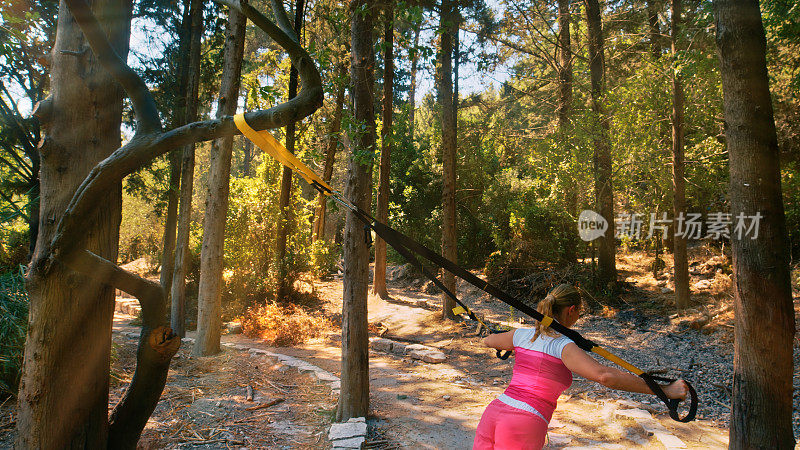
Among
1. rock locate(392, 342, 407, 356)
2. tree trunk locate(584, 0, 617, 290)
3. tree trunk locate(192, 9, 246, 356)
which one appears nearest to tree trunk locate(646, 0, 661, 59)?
tree trunk locate(584, 0, 617, 290)

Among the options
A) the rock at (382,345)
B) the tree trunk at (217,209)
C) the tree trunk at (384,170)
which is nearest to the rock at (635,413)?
the rock at (382,345)

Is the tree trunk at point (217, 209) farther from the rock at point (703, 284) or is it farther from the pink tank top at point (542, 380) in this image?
the rock at point (703, 284)

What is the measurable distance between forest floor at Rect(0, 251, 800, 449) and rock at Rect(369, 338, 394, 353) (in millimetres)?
215

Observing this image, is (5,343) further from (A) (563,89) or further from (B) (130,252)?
(B) (130,252)

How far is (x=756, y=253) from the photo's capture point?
3869 mm

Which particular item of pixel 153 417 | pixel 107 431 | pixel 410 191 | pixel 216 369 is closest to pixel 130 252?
pixel 410 191

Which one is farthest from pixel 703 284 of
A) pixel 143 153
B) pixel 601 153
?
pixel 143 153

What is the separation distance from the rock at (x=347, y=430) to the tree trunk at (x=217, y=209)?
14.1 feet

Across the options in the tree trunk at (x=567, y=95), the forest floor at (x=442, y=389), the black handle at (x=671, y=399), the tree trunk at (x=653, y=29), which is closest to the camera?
the black handle at (x=671, y=399)

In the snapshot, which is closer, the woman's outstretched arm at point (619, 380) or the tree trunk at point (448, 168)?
the woman's outstretched arm at point (619, 380)

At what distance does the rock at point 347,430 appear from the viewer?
4.77 m

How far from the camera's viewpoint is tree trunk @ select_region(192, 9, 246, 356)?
830 cm

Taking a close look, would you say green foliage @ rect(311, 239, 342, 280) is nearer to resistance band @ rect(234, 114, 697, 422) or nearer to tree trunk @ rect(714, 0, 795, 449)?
resistance band @ rect(234, 114, 697, 422)

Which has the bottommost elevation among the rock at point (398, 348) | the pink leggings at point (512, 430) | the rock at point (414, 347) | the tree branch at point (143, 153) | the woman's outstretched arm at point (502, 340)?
the rock at point (398, 348)
